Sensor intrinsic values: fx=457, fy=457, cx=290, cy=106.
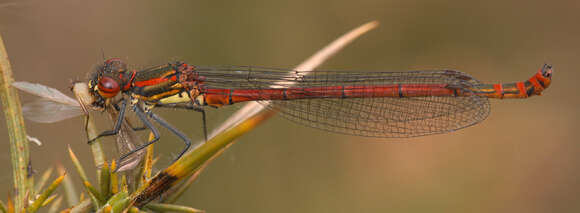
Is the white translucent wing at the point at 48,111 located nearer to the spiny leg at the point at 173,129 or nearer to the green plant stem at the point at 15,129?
the green plant stem at the point at 15,129

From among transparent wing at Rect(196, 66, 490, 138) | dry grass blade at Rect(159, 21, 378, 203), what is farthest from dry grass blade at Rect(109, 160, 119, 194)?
transparent wing at Rect(196, 66, 490, 138)

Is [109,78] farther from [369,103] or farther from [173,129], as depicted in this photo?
[369,103]

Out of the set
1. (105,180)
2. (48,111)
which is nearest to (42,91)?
(48,111)

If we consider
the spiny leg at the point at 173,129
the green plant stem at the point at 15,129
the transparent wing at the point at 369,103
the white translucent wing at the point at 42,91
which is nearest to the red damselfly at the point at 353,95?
the transparent wing at the point at 369,103

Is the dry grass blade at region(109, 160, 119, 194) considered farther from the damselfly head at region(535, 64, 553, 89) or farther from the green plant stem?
the damselfly head at region(535, 64, 553, 89)

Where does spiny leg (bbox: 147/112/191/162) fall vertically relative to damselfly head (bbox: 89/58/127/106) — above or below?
below

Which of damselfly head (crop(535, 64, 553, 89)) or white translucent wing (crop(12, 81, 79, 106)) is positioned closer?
white translucent wing (crop(12, 81, 79, 106))
